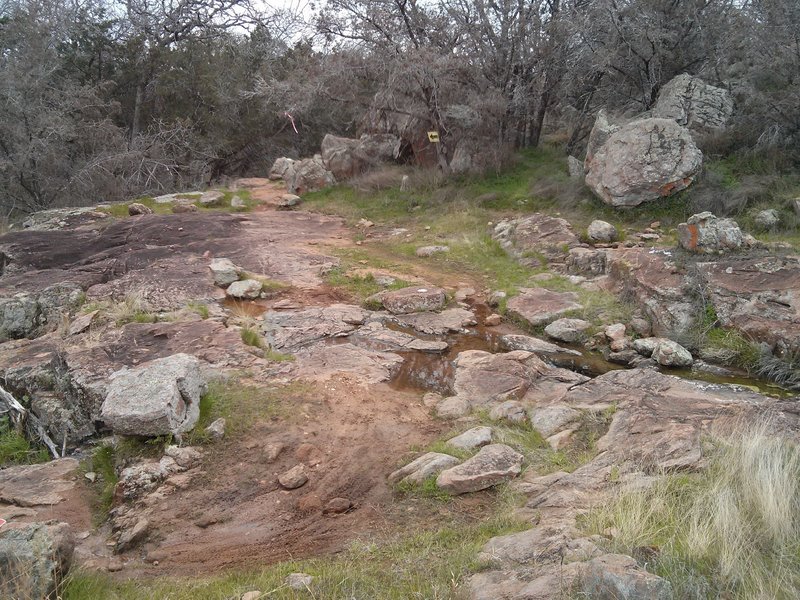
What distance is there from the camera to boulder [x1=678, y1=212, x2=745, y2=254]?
24.1 feet

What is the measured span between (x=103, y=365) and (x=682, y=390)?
539cm

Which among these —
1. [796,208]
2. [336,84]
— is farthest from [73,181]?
[796,208]

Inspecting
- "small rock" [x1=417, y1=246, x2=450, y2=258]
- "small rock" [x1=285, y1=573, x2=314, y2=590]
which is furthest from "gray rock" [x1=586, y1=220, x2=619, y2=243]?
"small rock" [x1=285, y1=573, x2=314, y2=590]

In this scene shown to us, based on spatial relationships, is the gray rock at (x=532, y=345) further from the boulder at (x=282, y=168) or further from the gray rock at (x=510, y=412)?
the boulder at (x=282, y=168)

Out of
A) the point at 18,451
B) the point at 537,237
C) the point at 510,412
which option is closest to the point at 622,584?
the point at 510,412

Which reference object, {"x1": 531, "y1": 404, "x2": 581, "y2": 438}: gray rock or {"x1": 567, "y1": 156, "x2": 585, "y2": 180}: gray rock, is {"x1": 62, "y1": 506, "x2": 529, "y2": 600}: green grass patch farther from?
{"x1": 567, "y1": 156, "x2": 585, "y2": 180}: gray rock

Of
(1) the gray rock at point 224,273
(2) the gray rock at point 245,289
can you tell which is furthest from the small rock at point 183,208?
(2) the gray rock at point 245,289

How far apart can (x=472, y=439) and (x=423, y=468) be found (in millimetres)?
543

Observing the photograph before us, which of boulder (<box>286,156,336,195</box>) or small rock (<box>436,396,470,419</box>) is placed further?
boulder (<box>286,156,336,195</box>)

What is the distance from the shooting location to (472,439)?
4328 millimetres

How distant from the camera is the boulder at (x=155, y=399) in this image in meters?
4.34

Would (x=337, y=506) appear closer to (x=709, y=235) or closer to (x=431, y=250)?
(x=709, y=235)

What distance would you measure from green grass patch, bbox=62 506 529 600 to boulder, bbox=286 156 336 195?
12.1 metres

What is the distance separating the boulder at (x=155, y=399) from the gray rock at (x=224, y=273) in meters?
3.30
